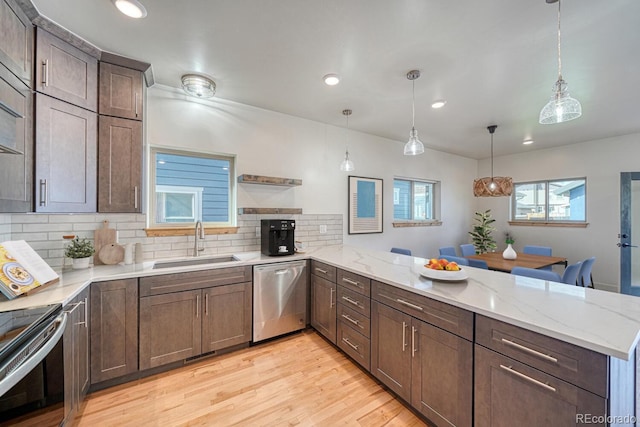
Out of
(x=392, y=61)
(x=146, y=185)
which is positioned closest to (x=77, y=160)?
(x=146, y=185)

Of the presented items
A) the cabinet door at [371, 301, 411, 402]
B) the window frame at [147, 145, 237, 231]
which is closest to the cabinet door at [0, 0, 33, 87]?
the window frame at [147, 145, 237, 231]

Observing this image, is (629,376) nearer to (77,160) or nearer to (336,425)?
(336,425)

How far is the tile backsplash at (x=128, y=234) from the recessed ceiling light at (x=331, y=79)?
5.43 feet

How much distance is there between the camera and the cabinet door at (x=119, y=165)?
2086 mm

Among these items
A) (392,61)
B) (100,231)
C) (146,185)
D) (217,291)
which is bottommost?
(217,291)

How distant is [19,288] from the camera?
1.51 metres

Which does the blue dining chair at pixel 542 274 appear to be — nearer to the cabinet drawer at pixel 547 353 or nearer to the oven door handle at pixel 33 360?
the cabinet drawer at pixel 547 353

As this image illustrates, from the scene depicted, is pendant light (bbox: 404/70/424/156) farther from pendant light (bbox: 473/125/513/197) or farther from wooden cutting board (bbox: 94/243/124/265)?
wooden cutting board (bbox: 94/243/124/265)

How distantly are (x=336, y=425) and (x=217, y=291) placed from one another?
1.43 meters

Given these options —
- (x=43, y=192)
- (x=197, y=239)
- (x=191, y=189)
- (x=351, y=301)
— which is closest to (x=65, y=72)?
(x=43, y=192)

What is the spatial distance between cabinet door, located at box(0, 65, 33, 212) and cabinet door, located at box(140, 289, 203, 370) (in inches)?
40.4

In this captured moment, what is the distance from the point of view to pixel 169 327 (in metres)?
2.16

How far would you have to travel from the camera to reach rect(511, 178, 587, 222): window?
466 cm

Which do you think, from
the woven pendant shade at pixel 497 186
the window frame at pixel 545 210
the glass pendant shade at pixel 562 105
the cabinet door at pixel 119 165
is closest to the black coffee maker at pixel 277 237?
the cabinet door at pixel 119 165
